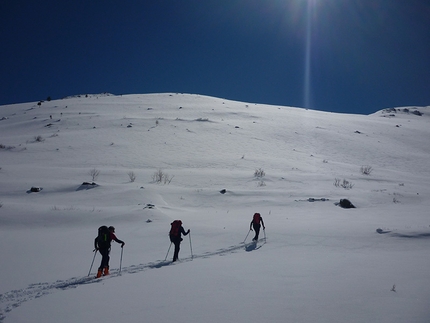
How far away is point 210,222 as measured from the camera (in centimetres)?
1391

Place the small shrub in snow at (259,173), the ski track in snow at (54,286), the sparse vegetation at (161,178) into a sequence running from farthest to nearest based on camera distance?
the small shrub in snow at (259,173)
the sparse vegetation at (161,178)
the ski track in snow at (54,286)

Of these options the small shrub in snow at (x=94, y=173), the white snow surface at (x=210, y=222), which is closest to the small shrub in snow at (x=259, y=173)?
the white snow surface at (x=210, y=222)

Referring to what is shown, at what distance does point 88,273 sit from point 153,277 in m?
2.20

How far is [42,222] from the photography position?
13.9 metres

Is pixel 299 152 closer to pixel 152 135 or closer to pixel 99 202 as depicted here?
pixel 152 135

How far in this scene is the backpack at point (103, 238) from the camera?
326 inches

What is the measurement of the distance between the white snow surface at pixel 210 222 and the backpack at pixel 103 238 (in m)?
0.84

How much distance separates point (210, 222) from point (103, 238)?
6303 mm

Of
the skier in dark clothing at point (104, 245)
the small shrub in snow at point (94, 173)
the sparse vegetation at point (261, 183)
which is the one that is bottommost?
the skier in dark clothing at point (104, 245)

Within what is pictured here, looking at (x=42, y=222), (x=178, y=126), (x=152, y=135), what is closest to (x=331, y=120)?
(x=178, y=126)

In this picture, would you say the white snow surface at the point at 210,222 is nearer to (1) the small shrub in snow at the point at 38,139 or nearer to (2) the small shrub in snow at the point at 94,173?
(1) the small shrub in snow at the point at 38,139

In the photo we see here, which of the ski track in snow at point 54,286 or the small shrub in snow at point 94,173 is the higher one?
the small shrub in snow at point 94,173

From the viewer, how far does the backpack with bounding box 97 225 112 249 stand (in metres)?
8.28

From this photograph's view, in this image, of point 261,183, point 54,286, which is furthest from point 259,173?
point 54,286
